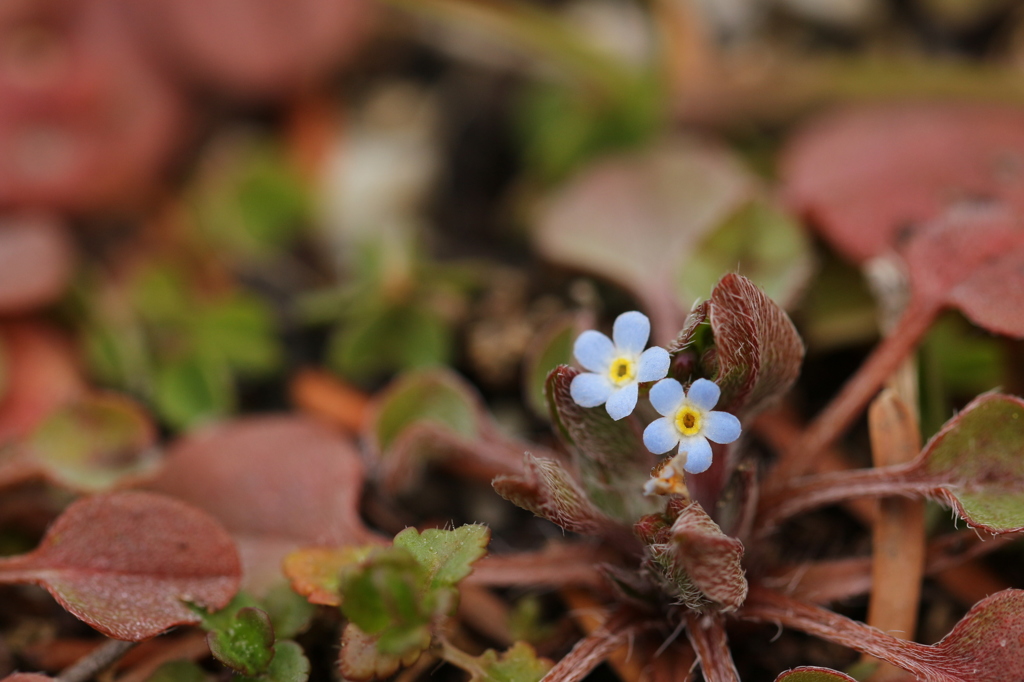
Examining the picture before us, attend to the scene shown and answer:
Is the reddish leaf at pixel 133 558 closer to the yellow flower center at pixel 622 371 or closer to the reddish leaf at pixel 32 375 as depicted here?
the reddish leaf at pixel 32 375

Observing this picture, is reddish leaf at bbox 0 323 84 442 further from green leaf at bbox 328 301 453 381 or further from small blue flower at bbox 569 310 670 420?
small blue flower at bbox 569 310 670 420

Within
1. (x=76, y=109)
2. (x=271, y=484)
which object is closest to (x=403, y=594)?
(x=271, y=484)

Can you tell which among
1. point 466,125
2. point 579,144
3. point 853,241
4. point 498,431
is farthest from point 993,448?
point 466,125

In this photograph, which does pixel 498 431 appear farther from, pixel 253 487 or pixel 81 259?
pixel 81 259

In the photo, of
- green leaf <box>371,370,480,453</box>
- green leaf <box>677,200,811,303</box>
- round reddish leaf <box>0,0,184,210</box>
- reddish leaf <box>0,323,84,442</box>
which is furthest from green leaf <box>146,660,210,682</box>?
round reddish leaf <box>0,0,184,210</box>

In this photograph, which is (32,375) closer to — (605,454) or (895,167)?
(605,454)
